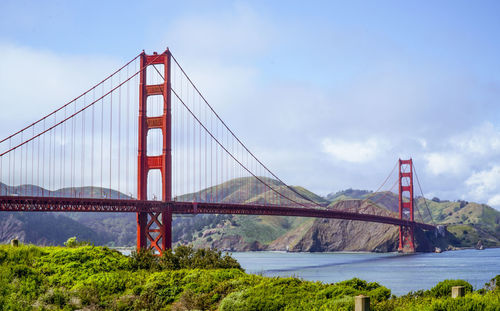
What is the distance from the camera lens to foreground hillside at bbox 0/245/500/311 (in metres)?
20.0

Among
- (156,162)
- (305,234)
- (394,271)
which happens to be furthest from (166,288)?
(305,234)

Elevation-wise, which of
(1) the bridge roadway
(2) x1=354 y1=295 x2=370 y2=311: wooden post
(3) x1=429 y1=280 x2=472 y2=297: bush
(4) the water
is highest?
(1) the bridge roadway

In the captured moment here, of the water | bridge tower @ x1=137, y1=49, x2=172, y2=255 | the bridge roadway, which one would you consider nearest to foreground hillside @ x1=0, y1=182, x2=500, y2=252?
the water

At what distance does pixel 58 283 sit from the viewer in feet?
86.1

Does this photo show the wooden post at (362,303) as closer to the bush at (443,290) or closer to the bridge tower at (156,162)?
the bush at (443,290)

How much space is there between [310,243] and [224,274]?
140 metres

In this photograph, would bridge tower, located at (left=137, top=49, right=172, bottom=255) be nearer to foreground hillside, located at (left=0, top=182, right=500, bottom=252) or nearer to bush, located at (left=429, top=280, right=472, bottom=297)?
bush, located at (left=429, top=280, right=472, bottom=297)

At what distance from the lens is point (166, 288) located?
24453mm

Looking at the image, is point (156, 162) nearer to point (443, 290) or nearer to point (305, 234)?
point (443, 290)

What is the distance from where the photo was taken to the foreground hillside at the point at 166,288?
65.7ft

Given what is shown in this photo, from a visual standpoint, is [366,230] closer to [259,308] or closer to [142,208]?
[142,208]

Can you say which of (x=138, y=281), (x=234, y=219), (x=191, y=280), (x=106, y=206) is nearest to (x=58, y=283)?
(x=138, y=281)

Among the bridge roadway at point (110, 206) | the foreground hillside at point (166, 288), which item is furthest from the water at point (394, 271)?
the foreground hillside at point (166, 288)

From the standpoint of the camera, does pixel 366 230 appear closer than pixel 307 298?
No
